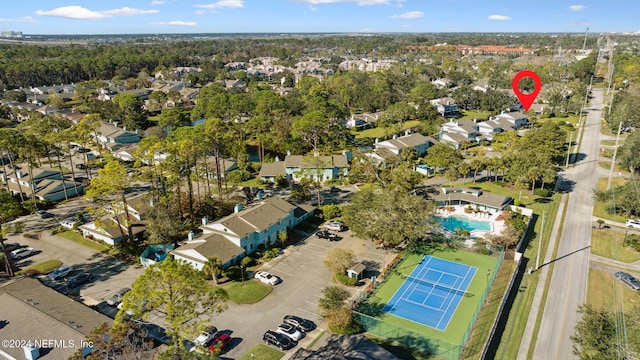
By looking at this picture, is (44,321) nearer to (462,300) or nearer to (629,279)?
(462,300)

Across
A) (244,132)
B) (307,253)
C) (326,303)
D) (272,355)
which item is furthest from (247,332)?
(244,132)

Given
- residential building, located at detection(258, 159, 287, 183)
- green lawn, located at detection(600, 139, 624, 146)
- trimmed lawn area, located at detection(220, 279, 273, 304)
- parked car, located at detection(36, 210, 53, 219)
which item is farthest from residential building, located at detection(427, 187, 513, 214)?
parked car, located at detection(36, 210, 53, 219)

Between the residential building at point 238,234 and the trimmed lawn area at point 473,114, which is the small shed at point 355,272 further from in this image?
the trimmed lawn area at point 473,114

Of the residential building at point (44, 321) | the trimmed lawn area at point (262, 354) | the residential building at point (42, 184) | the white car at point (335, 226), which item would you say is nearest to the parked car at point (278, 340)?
the trimmed lawn area at point (262, 354)

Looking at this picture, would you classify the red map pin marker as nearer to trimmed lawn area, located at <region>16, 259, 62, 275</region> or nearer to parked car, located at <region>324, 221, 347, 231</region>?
parked car, located at <region>324, 221, 347, 231</region>

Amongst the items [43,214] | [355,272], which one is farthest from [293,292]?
[43,214]
